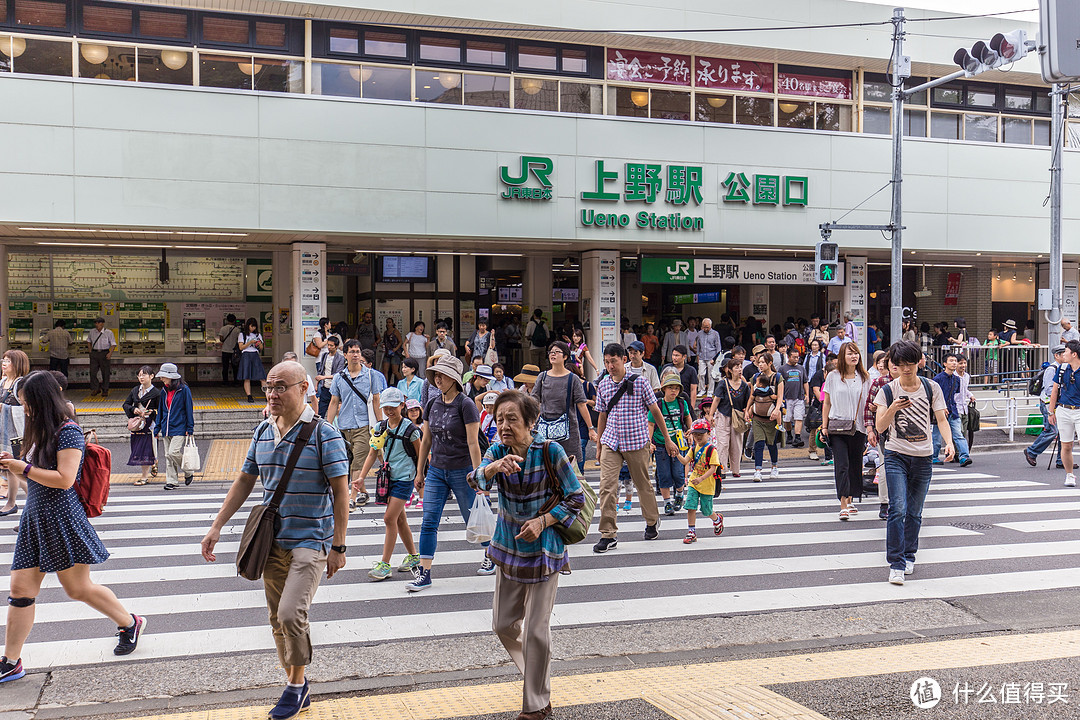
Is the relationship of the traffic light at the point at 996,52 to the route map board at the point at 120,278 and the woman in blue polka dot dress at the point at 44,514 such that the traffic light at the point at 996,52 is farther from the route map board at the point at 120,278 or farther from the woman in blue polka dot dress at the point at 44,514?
the route map board at the point at 120,278

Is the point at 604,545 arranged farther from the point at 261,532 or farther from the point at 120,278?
the point at 120,278

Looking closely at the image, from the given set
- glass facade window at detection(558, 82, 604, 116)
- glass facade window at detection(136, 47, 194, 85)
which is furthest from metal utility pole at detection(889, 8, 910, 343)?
glass facade window at detection(136, 47, 194, 85)

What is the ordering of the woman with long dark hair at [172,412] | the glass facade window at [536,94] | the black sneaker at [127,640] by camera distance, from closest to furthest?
the black sneaker at [127,640], the woman with long dark hair at [172,412], the glass facade window at [536,94]

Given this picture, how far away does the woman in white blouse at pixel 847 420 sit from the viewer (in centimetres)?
995

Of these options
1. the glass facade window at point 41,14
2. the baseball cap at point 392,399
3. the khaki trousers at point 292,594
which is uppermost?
the glass facade window at point 41,14

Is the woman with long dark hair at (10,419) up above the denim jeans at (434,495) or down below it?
above

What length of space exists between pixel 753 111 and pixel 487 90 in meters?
6.78

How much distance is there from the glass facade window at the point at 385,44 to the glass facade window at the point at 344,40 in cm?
21

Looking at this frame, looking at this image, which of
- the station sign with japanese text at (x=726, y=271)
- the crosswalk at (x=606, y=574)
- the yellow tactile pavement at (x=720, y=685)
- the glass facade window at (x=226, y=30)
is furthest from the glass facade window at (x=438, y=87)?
the yellow tactile pavement at (x=720, y=685)

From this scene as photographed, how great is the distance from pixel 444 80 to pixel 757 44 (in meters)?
7.57

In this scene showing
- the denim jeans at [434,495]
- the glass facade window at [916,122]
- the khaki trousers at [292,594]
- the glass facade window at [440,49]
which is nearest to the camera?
the khaki trousers at [292,594]

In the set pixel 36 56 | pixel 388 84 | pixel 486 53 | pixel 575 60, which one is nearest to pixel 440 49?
pixel 486 53

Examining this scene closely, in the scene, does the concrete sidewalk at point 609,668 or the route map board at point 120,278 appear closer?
the concrete sidewalk at point 609,668

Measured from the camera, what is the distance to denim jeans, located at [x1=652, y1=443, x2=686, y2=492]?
10305 mm
